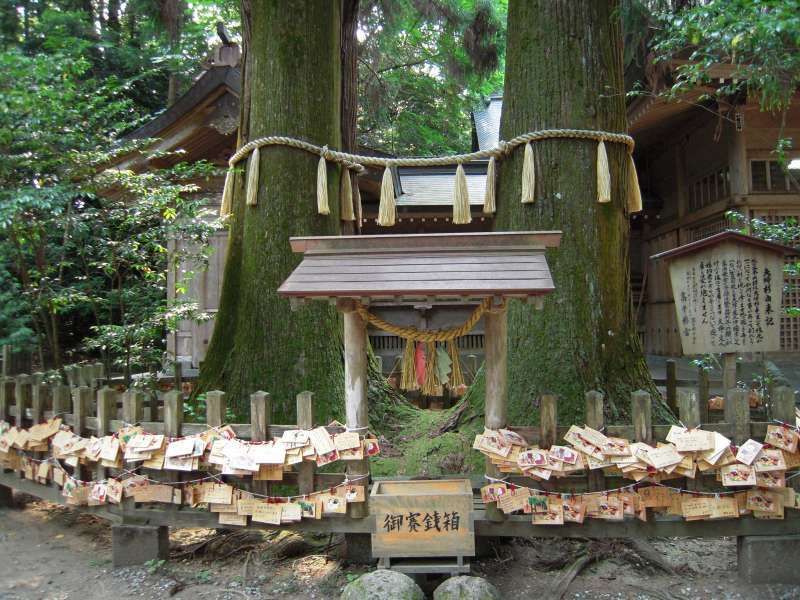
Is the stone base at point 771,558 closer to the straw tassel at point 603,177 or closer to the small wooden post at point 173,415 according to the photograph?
the straw tassel at point 603,177

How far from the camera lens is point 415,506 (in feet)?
10.4

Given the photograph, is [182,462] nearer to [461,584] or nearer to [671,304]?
[461,584]

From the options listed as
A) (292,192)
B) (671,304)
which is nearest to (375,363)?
(292,192)

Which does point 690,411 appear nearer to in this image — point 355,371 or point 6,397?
point 355,371

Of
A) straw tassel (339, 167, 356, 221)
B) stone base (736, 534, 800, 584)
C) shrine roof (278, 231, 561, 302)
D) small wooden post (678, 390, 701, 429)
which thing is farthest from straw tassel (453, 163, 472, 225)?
stone base (736, 534, 800, 584)

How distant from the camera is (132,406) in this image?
12.4ft

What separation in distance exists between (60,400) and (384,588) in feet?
10.1

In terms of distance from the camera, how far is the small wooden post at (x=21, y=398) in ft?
15.1

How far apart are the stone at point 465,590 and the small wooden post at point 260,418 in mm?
1266

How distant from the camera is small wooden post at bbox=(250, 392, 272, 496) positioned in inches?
135

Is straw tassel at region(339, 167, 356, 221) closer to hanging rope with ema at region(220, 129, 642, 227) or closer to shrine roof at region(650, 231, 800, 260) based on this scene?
hanging rope with ema at region(220, 129, 642, 227)

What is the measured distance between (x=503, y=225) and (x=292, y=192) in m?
1.91

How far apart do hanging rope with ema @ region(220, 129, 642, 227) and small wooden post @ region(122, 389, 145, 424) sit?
1963mm

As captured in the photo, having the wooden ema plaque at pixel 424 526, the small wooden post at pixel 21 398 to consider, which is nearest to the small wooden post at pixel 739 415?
the wooden ema plaque at pixel 424 526
